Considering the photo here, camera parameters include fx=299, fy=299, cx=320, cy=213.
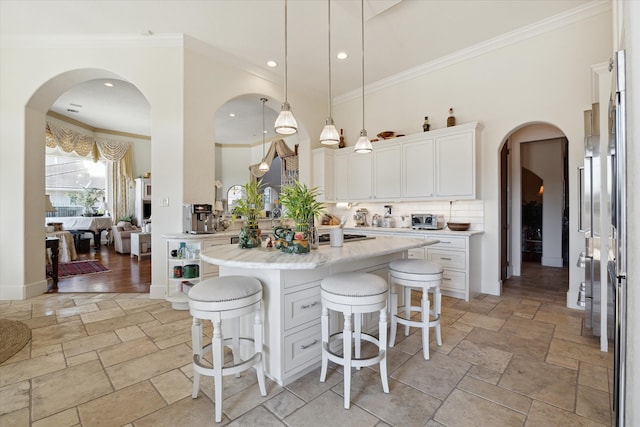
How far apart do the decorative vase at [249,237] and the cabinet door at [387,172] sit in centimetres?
305

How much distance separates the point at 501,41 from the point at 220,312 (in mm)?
4748

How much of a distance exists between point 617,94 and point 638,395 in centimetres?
107

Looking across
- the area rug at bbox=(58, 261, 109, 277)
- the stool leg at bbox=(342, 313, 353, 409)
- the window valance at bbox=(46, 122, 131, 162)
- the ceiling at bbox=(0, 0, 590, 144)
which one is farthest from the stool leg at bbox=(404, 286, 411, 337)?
the window valance at bbox=(46, 122, 131, 162)

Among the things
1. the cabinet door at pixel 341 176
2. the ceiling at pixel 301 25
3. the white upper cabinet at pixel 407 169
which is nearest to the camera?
the ceiling at pixel 301 25

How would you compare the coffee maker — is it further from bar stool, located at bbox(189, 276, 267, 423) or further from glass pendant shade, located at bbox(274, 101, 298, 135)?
bar stool, located at bbox(189, 276, 267, 423)

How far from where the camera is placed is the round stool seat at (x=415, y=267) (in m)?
2.40

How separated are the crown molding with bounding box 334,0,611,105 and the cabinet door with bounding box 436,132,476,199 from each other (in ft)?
4.06

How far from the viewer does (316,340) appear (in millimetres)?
2180

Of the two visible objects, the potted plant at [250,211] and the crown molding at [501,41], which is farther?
the crown molding at [501,41]

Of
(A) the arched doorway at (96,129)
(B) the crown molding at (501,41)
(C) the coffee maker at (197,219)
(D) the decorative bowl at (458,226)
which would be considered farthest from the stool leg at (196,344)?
(B) the crown molding at (501,41)

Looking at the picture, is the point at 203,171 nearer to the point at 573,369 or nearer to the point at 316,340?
the point at 316,340

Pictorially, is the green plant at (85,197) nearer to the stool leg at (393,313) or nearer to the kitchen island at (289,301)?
the kitchen island at (289,301)

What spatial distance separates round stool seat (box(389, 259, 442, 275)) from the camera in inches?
94.5

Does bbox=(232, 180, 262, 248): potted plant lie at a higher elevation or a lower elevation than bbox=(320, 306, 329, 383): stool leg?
higher
